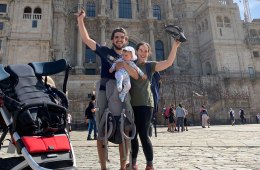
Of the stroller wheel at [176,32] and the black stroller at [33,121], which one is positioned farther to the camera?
the stroller wheel at [176,32]

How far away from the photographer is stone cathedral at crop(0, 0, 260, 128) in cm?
2514

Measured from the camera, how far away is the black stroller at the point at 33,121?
110 inches

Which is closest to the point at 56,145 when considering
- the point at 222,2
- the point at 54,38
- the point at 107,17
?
the point at 54,38

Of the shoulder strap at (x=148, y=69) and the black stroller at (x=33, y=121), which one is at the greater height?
the shoulder strap at (x=148, y=69)

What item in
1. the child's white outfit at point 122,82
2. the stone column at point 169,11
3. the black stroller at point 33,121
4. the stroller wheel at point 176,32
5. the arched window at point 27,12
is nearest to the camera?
the black stroller at point 33,121

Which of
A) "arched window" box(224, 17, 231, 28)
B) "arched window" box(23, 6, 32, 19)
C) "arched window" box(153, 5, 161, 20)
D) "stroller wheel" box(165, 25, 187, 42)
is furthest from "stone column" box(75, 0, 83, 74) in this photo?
"stroller wheel" box(165, 25, 187, 42)

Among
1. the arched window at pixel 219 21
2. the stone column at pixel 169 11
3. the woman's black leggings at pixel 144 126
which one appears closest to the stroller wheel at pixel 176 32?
the woman's black leggings at pixel 144 126

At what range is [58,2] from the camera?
3253 centimetres

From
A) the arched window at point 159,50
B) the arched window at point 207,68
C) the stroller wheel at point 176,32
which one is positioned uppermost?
the arched window at point 159,50

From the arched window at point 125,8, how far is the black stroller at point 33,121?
3496 cm

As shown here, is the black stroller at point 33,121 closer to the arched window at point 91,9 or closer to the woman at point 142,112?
the woman at point 142,112

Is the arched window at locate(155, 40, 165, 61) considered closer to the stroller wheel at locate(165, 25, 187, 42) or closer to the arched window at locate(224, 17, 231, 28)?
the arched window at locate(224, 17, 231, 28)

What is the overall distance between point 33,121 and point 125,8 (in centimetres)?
3652

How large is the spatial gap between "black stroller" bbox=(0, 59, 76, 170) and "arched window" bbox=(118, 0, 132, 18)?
3496cm
